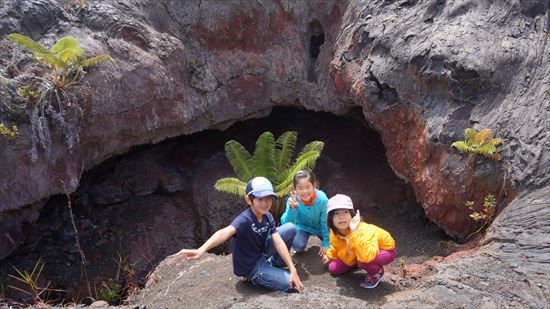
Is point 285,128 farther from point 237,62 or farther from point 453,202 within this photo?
point 453,202

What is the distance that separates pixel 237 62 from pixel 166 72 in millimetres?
1308

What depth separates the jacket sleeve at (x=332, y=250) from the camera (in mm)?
4238

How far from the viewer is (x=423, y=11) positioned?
631 centimetres

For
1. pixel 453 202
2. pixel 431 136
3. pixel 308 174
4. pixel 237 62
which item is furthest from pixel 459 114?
pixel 237 62

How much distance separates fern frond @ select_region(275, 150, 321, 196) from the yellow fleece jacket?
8.81 ft

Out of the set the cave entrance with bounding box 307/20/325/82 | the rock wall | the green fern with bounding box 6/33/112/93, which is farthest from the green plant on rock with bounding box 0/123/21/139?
the cave entrance with bounding box 307/20/325/82

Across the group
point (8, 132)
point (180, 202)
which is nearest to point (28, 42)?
point (8, 132)

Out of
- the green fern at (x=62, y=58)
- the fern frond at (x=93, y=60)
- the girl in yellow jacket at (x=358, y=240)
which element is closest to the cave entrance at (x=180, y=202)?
the girl in yellow jacket at (x=358, y=240)

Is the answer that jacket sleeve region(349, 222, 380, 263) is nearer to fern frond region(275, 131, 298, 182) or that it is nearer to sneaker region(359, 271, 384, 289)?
sneaker region(359, 271, 384, 289)

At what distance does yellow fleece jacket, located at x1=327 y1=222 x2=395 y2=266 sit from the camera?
12.8 feet

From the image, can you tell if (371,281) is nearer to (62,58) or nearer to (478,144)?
(478,144)

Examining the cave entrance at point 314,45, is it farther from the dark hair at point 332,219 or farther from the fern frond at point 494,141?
the dark hair at point 332,219

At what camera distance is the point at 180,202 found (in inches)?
308

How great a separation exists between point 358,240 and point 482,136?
7.15 feet
